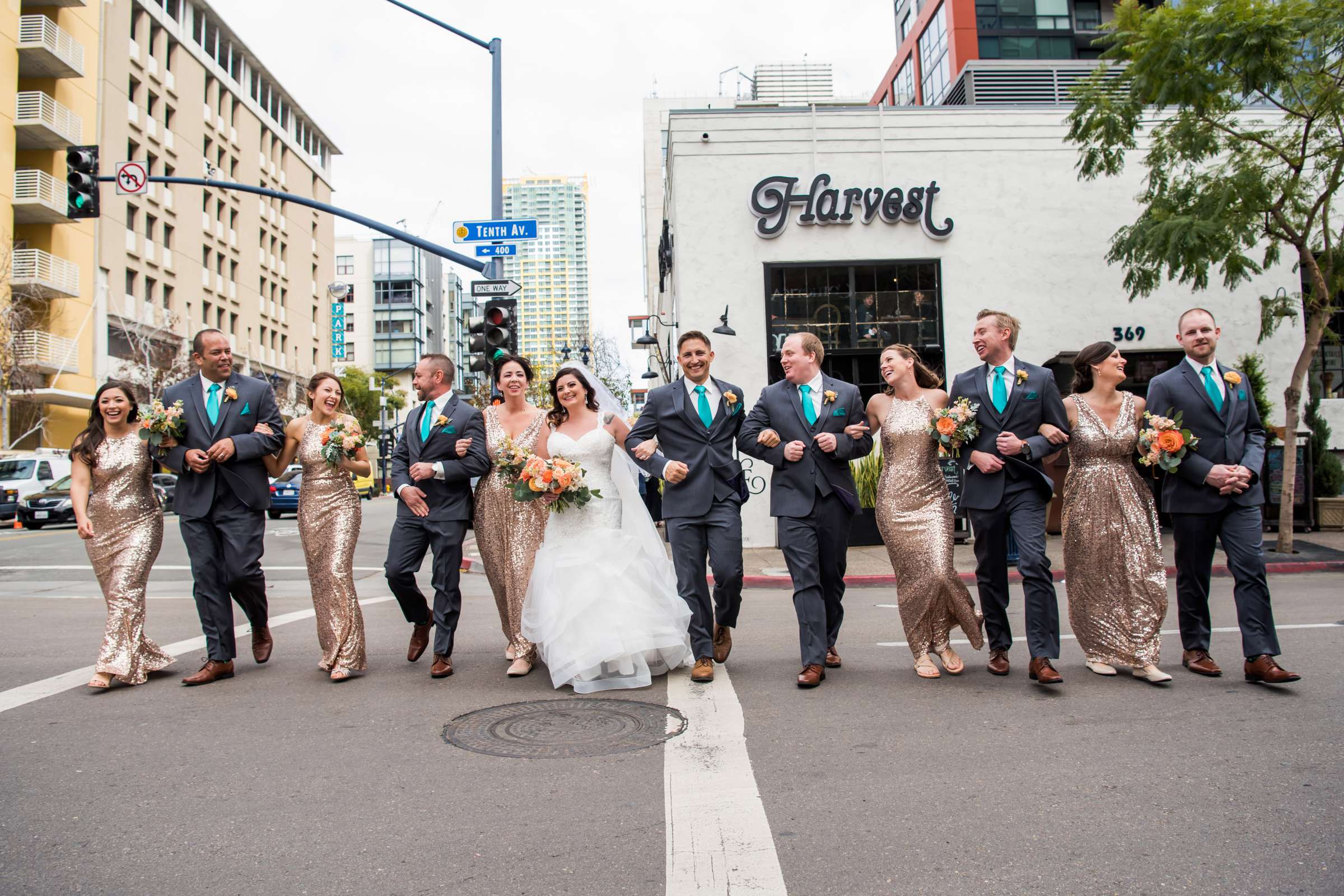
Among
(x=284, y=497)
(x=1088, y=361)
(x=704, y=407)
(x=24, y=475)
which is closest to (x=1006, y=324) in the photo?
(x=1088, y=361)

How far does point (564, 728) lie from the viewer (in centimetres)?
500

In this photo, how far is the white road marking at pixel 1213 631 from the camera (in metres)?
7.29

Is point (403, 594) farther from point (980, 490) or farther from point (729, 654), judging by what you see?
point (980, 490)

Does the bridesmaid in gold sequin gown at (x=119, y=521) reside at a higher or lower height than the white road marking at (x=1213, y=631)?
higher

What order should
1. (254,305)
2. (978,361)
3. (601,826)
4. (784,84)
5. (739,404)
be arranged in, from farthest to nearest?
(784,84) < (254,305) < (978,361) < (739,404) < (601,826)

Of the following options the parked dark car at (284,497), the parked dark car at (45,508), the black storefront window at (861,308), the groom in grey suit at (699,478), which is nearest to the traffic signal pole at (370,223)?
the black storefront window at (861,308)

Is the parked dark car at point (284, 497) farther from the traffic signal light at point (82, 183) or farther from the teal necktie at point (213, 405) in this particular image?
the teal necktie at point (213, 405)

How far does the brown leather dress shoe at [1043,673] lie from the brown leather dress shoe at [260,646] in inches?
195

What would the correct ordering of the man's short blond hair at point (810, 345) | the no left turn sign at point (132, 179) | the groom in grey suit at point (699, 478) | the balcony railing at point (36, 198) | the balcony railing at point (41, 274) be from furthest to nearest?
the balcony railing at point (36, 198), the balcony railing at point (41, 274), the no left turn sign at point (132, 179), the man's short blond hair at point (810, 345), the groom in grey suit at point (699, 478)

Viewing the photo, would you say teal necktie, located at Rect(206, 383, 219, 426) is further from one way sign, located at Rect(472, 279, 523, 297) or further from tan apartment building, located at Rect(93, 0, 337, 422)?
tan apartment building, located at Rect(93, 0, 337, 422)

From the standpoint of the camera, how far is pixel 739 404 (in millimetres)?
6332

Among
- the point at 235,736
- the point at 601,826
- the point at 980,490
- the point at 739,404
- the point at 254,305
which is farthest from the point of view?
the point at 254,305

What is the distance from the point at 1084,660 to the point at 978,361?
491 inches

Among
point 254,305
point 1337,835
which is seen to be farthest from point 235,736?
point 254,305
